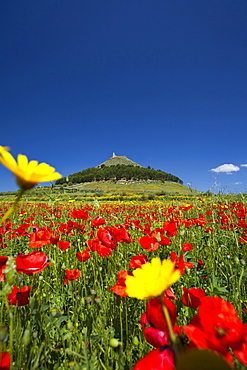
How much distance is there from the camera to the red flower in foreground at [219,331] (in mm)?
333

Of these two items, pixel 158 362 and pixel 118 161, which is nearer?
pixel 158 362

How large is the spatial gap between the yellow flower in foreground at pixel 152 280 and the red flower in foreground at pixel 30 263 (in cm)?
51

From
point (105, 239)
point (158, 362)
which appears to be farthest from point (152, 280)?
point (105, 239)

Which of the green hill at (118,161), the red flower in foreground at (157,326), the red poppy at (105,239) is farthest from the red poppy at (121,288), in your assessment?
the green hill at (118,161)

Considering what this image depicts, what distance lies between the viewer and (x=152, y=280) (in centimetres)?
37

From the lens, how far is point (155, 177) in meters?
60.5

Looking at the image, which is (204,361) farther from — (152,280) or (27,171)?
(27,171)

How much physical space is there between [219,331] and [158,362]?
4.5 inches

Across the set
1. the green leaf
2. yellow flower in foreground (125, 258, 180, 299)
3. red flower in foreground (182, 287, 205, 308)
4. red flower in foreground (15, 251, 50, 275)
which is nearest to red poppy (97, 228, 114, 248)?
red flower in foreground (15, 251, 50, 275)

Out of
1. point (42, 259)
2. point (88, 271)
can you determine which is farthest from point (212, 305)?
point (88, 271)

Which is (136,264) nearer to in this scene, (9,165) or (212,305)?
(212,305)

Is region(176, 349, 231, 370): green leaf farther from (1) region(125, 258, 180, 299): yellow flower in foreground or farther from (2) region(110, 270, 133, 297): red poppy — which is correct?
(2) region(110, 270, 133, 297): red poppy

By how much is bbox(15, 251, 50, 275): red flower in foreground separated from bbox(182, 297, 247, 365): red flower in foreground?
1.96 feet

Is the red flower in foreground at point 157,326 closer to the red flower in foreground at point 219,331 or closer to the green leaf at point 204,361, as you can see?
the red flower in foreground at point 219,331
